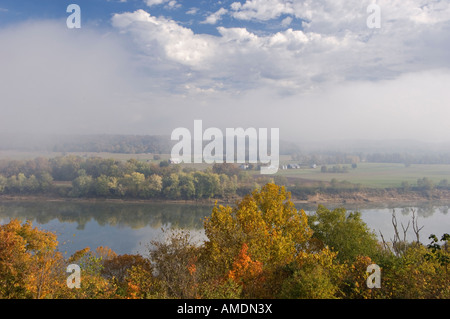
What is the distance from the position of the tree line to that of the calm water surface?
11108 millimetres

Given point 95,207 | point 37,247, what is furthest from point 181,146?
point 37,247

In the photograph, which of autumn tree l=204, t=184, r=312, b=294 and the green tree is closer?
autumn tree l=204, t=184, r=312, b=294

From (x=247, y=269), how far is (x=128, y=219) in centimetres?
2724

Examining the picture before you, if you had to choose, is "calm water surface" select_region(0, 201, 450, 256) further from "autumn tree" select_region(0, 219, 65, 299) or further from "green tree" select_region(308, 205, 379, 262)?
"autumn tree" select_region(0, 219, 65, 299)

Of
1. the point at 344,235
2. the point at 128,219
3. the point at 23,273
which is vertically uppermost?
the point at 23,273

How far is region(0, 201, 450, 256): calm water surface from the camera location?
25797 millimetres

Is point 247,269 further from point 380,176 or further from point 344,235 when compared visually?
point 380,176

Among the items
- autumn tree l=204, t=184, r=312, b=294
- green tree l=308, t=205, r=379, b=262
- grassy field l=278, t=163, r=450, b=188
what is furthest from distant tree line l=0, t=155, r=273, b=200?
autumn tree l=204, t=184, r=312, b=294

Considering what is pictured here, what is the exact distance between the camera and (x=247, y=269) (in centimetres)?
912

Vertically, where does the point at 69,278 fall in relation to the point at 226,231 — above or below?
below

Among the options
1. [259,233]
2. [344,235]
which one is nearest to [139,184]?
[344,235]

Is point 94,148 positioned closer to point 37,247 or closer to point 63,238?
point 63,238
